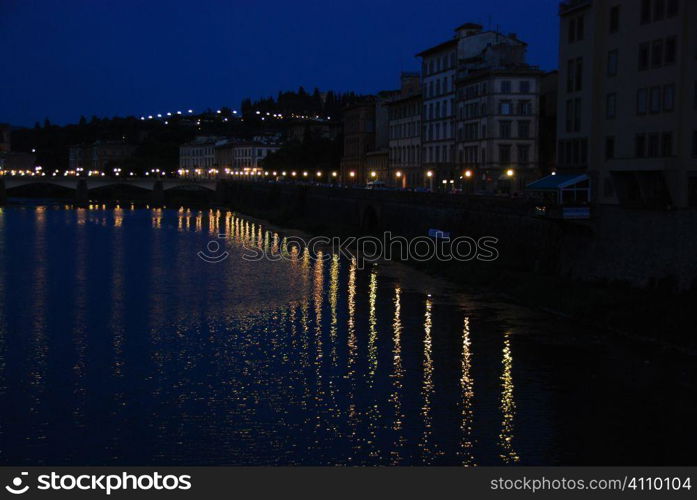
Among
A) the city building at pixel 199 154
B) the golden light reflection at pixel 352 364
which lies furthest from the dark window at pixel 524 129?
the city building at pixel 199 154

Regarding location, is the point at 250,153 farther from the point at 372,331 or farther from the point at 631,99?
the point at 372,331

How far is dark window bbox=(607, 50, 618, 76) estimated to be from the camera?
3475 centimetres

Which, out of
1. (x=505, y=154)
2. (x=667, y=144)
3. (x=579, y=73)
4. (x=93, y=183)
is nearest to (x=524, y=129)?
(x=505, y=154)

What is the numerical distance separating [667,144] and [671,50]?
10.7 ft

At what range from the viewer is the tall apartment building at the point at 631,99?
3072 cm

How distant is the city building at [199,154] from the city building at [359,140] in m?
74.0

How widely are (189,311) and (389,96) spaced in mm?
68519

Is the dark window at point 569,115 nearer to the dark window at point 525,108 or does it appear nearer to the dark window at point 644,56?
the dark window at point 644,56

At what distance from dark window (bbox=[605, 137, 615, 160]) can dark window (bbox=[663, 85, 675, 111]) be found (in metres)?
3.41

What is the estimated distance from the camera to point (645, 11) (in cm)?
3250

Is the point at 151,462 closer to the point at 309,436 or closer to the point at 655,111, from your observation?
the point at 309,436

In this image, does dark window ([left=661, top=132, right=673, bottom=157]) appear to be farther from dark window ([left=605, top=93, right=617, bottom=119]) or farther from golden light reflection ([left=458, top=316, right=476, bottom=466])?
golden light reflection ([left=458, top=316, right=476, bottom=466])

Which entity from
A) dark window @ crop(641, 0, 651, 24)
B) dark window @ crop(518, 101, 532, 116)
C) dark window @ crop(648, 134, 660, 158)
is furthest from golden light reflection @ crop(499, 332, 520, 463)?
dark window @ crop(518, 101, 532, 116)

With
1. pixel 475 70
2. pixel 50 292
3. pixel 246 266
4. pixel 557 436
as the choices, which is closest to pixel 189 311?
pixel 50 292
